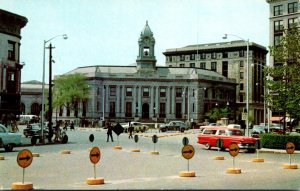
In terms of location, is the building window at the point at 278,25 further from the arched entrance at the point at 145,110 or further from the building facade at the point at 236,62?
the building facade at the point at 236,62

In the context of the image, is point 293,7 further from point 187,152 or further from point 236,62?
point 187,152

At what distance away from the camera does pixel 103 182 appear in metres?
15.9

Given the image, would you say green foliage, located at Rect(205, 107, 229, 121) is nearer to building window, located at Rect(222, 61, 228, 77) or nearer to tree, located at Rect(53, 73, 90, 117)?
tree, located at Rect(53, 73, 90, 117)

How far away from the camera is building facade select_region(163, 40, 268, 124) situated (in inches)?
5453

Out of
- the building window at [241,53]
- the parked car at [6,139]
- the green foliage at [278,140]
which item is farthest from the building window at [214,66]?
the parked car at [6,139]

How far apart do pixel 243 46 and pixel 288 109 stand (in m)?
103

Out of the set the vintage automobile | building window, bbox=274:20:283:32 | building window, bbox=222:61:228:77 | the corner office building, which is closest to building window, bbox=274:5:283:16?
building window, bbox=274:20:283:32

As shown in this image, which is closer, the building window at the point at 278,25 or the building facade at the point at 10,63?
the building facade at the point at 10,63

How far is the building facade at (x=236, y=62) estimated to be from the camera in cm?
13850

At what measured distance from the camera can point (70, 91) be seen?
112625mm

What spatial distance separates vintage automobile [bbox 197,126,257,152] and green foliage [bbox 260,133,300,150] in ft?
8.52

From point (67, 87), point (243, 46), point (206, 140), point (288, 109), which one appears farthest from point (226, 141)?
point (243, 46)

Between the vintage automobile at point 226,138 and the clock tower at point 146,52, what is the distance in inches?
3224

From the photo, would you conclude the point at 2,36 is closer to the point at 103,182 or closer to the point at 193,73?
the point at 103,182
